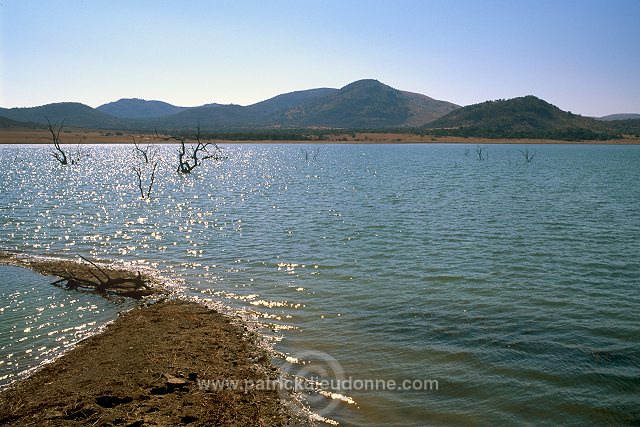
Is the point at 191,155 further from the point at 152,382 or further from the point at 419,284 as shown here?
the point at 152,382

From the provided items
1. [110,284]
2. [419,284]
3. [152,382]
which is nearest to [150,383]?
[152,382]

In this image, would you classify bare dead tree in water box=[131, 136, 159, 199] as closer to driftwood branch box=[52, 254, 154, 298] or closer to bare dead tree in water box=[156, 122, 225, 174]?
bare dead tree in water box=[156, 122, 225, 174]

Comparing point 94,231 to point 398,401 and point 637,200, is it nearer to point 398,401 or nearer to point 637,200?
point 398,401

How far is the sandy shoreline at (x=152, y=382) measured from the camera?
8180mm

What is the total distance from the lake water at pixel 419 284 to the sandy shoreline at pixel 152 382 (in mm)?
1126

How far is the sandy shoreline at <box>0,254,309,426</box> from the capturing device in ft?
26.8

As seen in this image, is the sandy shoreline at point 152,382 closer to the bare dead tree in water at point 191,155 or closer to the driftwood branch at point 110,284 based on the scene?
the driftwood branch at point 110,284

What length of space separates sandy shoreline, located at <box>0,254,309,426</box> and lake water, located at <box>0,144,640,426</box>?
1.13m

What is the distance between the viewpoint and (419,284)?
16922 mm

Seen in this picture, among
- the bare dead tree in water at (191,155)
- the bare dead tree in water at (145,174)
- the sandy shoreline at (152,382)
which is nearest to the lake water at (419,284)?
the sandy shoreline at (152,382)

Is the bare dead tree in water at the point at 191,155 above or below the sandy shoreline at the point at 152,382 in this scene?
above

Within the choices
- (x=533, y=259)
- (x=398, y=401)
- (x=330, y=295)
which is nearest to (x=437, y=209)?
(x=533, y=259)

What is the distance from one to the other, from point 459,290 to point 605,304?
433cm

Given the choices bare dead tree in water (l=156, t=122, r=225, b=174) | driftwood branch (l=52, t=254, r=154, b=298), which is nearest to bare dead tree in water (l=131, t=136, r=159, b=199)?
bare dead tree in water (l=156, t=122, r=225, b=174)
